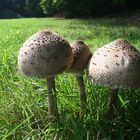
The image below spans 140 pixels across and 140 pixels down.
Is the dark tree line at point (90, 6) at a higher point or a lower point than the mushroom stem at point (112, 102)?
lower

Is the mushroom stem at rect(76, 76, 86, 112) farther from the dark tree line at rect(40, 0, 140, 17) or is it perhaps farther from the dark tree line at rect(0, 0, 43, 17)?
the dark tree line at rect(0, 0, 43, 17)

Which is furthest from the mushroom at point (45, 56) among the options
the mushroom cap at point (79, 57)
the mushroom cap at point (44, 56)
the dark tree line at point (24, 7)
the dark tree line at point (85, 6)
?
the dark tree line at point (24, 7)

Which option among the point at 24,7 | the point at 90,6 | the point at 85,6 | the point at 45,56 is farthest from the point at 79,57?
the point at 24,7

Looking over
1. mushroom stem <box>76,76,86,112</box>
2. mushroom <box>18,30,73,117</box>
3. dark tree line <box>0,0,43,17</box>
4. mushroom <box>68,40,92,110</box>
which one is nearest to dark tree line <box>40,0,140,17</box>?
dark tree line <box>0,0,43,17</box>

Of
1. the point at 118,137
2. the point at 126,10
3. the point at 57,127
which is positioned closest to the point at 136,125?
the point at 118,137

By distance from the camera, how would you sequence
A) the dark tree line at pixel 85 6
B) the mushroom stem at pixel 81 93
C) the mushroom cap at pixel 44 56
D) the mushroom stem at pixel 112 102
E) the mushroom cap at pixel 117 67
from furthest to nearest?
the dark tree line at pixel 85 6 → the mushroom stem at pixel 81 93 → the mushroom stem at pixel 112 102 → the mushroom cap at pixel 44 56 → the mushroom cap at pixel 117 67

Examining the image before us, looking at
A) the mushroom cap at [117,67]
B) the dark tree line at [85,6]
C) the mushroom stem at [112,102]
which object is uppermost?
the mushroom cap at [117,67]

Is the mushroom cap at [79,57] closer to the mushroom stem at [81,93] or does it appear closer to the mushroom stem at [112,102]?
the mushroom stem at [81,93]
